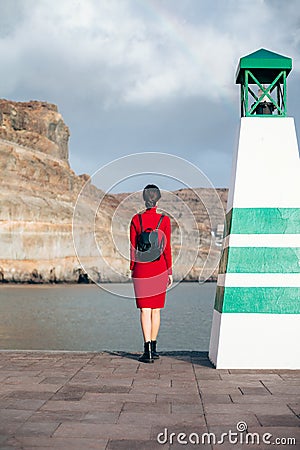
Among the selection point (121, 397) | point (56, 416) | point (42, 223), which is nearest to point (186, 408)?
point (121, 397)

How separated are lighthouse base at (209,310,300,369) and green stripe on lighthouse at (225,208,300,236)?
0.99 metres

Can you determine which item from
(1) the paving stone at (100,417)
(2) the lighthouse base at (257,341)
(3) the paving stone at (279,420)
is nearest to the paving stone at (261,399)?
(3) the paving stone at (279,420)

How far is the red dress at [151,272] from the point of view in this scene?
6.93m

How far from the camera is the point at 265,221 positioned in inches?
266

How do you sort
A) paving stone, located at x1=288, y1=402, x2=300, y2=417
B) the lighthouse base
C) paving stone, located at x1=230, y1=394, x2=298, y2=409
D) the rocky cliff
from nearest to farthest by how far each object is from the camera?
paving stone, located at x1=288, y1=402, x2=300, y2=417, paving stone, located at x1=230, y1=394, x2=298, y2=409, the lighthouse base, the rocky cliff

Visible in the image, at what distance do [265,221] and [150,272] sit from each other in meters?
1.52

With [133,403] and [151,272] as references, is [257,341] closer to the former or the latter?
[151,272]

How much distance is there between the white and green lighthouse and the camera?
258 inches

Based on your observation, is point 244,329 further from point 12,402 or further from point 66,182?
point 66,182

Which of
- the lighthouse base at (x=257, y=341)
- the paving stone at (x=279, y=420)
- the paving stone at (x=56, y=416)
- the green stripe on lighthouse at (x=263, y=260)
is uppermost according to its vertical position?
the green stripe on lighthouse at (x=263, y=260)

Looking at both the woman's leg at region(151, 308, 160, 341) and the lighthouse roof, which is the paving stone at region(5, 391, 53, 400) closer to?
the woman's leg at region(151, 308, 160, 341)

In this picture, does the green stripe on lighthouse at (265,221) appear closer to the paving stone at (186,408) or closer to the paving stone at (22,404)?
the paving stone at (186,408)

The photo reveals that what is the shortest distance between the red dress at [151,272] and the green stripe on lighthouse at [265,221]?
858 mm

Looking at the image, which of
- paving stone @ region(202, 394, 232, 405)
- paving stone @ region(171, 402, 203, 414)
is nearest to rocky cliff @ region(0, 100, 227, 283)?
paving stone @ region(202, 394, 232, 405)
